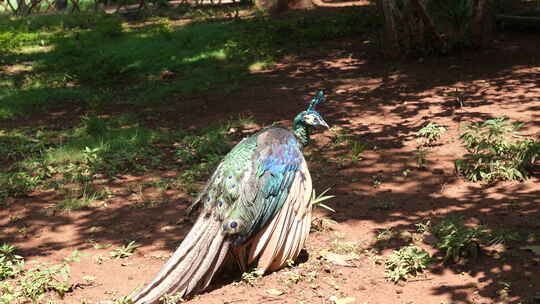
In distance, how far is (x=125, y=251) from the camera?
5355 mm

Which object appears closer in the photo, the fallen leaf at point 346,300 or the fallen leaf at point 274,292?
the fallen leaf at point 346,300

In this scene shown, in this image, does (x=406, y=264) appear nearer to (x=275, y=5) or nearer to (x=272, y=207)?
(x=272, y=207)

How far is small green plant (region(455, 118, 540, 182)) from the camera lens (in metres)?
6.18

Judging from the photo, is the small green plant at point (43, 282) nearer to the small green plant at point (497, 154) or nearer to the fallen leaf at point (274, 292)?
the fallen leaf at point (274, 292)

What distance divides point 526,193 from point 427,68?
5202 mm

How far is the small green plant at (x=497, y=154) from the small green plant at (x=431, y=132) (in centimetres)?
52

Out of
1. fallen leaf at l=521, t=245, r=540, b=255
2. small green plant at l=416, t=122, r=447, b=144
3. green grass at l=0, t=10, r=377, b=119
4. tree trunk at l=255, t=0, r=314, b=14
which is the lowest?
fallen leaf at l=521, t=245, r=540, b=255

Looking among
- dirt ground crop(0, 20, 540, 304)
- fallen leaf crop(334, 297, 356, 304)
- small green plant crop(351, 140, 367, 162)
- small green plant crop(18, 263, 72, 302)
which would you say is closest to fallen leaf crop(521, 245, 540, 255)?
dirt ground crop(0, 20, 540, 304)

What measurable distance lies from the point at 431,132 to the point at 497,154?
117 cm

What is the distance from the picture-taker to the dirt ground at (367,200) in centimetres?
457

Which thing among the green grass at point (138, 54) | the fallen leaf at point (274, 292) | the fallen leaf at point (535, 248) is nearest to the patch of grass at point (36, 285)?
the fallen leaf at point (274, 292)

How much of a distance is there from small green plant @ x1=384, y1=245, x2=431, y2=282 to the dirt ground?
75mm

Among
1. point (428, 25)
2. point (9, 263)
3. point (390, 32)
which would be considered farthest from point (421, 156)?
point (390, 32)

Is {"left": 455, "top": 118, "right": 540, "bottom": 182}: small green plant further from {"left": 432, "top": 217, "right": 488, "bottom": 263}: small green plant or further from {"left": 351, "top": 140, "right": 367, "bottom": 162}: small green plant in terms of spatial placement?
{"left": 432, "top": 217, "right": 488, "bottom": 263}: small green plant
